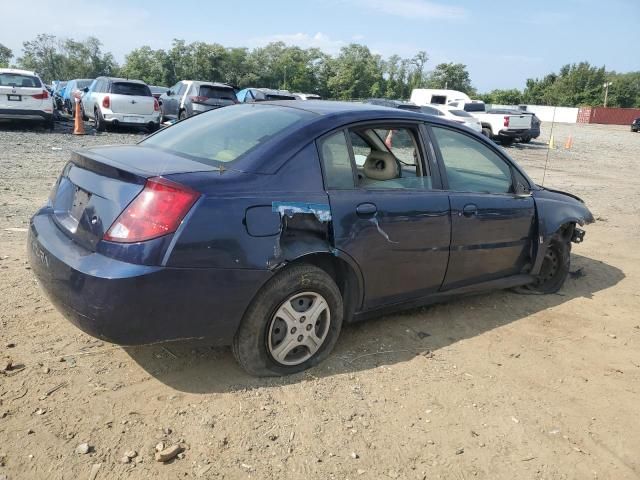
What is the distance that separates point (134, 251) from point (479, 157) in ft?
9.69

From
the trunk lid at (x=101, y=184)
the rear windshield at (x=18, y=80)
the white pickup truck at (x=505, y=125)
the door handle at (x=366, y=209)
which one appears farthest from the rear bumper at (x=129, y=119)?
the door handle at (x=366, y=209)

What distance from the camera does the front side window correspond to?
4.01m

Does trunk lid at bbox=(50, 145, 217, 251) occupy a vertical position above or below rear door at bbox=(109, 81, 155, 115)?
below

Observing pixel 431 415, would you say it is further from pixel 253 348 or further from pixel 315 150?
pixel 315 150

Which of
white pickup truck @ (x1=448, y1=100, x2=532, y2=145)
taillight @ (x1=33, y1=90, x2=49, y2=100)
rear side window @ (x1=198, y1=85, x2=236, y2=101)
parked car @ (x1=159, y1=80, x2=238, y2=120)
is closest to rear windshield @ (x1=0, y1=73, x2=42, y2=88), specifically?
taillight @ (x1=33, y1=90, x2=49, y2=100)

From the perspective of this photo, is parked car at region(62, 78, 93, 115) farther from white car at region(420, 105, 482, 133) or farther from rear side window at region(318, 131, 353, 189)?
rear side window at region(318, 131, 353, 189)

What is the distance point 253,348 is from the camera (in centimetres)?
307

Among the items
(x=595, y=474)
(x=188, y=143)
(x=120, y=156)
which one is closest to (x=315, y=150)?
(x=188, y=143)

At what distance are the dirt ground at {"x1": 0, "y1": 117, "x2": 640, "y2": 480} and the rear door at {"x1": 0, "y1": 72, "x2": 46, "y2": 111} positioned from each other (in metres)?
12.2

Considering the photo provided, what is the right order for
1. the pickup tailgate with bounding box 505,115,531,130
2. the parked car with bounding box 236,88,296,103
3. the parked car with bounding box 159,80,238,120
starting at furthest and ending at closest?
the pickup tailgate with bounding box 505,115,531,130 → the parked car with bounding box 236,88,296,103 → the parked car with bounding box 159,80,238,120

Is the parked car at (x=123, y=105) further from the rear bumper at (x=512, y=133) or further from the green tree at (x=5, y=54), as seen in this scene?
the green tree at (x=5, y=54)

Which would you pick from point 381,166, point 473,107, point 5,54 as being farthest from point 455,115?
point 5,54

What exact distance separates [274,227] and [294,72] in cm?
8441

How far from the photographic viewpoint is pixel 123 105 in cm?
1608
